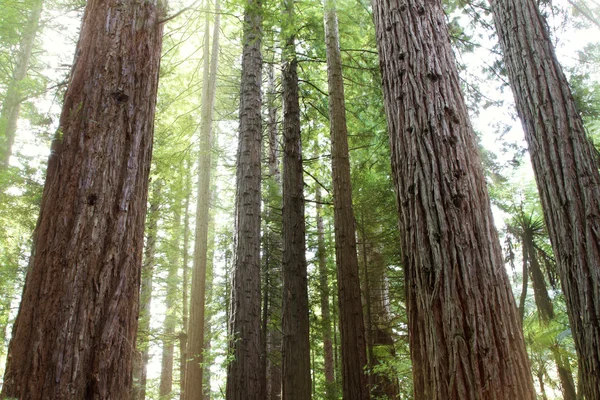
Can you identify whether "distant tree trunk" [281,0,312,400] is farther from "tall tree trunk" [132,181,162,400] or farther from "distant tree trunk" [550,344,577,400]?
"tall tree trunk" [132,181,162,400]

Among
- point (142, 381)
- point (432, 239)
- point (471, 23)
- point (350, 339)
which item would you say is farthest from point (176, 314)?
point (432, 239)

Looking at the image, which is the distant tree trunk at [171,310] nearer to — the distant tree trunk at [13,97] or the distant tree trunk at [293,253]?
the distant tree trunk at [13,97]

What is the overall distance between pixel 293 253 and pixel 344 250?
1.20 metres

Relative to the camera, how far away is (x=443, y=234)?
92.9 inches

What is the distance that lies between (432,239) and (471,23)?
280 inches

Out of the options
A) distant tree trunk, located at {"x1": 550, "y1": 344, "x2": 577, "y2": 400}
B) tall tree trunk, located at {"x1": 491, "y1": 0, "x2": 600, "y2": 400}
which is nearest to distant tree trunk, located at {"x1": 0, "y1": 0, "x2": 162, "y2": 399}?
tall tree trunk, located at {"x1": 491, "y1": 0, "x2": 600, "y2": 400}

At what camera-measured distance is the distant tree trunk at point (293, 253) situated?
602cm

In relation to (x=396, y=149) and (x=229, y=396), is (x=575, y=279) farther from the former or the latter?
(x=229, y=396)

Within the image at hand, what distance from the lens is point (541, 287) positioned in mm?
6520

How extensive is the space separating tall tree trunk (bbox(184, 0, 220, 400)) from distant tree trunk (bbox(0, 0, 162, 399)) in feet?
16.7

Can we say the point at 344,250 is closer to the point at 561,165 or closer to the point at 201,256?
the point at 561,165

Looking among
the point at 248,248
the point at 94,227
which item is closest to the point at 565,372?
the point at 248,248

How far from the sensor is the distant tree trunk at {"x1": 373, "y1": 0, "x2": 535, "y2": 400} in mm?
2111

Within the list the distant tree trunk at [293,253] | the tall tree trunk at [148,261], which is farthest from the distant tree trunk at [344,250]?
the tall tree trunk at [148,261]
